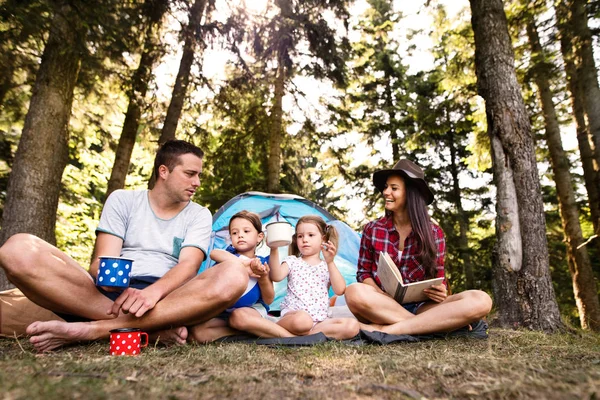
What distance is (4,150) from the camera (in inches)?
267

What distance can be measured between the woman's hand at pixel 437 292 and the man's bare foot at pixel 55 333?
6.49 feet

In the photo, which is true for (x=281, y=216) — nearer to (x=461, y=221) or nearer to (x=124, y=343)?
(x=124, y=343)

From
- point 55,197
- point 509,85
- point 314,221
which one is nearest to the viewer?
point 314,221

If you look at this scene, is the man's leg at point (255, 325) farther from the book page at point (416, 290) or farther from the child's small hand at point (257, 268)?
the book page at point (416, 290)

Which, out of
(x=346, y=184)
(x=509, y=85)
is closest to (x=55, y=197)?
(x=509, y=85)

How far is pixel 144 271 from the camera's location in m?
2.49

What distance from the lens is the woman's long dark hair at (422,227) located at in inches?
112

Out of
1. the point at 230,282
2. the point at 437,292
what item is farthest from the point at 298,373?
the point at 437,292

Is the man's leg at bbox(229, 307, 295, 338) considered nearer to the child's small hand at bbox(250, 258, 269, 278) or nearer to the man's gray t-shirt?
the child's small hand at bbox(250, 258, 269, 278)

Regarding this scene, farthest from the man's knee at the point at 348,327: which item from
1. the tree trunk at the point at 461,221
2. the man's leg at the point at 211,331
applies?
the tree trunk at the point at 461,221

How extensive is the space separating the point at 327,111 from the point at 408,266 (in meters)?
6.13

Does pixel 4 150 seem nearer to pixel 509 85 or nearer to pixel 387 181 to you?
pixel 387 181

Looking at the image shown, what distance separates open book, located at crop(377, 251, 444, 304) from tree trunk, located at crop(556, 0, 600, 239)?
3.74 m

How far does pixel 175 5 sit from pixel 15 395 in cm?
588
